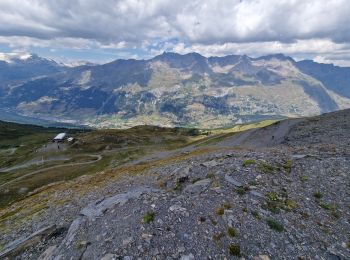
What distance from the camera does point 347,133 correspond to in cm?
6038

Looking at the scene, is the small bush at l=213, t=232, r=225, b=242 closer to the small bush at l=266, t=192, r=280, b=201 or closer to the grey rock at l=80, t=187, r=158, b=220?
the small bush at l=266, t=192, r=280, b=201

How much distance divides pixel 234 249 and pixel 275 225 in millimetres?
3512

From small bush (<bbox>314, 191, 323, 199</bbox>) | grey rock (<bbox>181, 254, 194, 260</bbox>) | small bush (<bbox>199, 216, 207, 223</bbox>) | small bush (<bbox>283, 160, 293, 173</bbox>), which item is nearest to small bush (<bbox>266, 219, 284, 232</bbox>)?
small bush (<bbox>199, 216, 207, 223</bbox>)

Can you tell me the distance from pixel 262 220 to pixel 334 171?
41.4 ft

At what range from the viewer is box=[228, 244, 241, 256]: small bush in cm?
1606

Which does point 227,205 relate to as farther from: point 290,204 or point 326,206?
point 326,206

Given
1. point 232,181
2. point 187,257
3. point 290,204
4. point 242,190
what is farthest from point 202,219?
point 290,204

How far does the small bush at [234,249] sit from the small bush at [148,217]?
475 cm

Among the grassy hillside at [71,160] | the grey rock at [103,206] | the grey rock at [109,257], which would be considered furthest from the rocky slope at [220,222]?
the grassy hillside at [71,160]

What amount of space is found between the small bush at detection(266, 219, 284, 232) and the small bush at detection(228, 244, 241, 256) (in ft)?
9.78

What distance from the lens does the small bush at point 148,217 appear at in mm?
18045

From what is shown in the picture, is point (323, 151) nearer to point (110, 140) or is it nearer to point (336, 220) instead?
point (336, 220)

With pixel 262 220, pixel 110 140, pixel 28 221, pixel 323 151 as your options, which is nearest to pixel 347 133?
pixel 323 151

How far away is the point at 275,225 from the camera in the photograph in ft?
60.0
